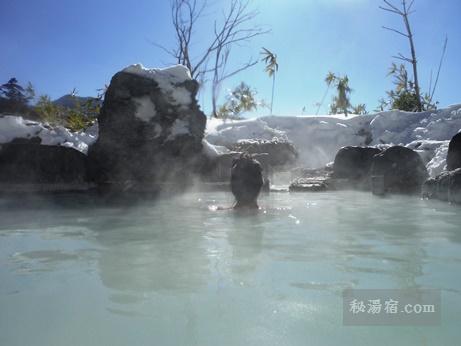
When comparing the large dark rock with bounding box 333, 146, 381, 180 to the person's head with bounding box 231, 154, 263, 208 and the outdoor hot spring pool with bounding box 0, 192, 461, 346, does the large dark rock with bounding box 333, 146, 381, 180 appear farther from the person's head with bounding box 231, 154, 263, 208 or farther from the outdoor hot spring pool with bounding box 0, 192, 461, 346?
the outdoor hot spring pool with bounding box 0, 192, 461, 346

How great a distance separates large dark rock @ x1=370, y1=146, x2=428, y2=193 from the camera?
1002cm

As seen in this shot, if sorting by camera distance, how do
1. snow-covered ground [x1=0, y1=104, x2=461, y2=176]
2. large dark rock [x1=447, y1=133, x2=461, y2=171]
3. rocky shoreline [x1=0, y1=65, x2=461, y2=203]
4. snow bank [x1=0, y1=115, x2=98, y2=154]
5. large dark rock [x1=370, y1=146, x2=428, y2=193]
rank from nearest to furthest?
1. large dark rock [x1=447, y1=133, x2=461, y2=171]
2. rocky shoreline [x1=0, y1=65, x2=461, y2=203]
3. snow bank [x1=0, y1=115, x2=98, y2=154]
4. large dark rock [x1=370, y1=146, x2=428, y2=193]
5. snow-covered ground [x1=0, y1=104, x2=461, y2=176]

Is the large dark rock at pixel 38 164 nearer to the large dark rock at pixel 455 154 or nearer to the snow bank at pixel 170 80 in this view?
the snow bank at pixel 170 80

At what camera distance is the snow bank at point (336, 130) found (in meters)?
18.7

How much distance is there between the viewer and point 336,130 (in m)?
21.2

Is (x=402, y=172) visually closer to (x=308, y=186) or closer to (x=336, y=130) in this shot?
(x=308, y=186)

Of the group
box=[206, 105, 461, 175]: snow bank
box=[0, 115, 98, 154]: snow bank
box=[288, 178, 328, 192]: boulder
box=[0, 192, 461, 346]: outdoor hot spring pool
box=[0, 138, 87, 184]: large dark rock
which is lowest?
box=[0, 192, 461, 346]: outdoor hot spring pool

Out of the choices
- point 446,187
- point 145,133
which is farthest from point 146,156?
point 446,187

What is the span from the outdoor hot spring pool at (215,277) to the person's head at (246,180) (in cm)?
113

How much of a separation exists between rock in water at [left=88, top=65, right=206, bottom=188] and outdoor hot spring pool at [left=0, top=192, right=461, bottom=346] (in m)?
5.10

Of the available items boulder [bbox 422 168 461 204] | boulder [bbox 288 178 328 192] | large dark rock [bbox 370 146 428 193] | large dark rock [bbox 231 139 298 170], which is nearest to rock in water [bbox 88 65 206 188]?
boulder [bbox 288 178 328 192]

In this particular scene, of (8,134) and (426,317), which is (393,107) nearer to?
(8,134)

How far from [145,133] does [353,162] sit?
21.5 ft

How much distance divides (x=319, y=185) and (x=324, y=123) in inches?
477
